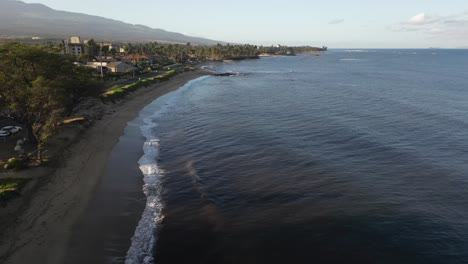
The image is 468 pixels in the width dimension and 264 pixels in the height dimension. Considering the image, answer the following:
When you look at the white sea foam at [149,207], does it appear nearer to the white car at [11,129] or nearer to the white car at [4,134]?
the white car at [11,129]

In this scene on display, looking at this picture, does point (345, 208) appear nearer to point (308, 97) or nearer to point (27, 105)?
point (27, 105)

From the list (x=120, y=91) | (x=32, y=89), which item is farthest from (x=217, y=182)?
(x=120, y=91)

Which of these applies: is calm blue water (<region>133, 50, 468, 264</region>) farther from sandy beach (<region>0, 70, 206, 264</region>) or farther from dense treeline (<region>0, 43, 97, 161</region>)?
dense treeline (<region>0, 43, 97, 161</region>)

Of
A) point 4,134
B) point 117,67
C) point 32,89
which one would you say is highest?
point 32,89

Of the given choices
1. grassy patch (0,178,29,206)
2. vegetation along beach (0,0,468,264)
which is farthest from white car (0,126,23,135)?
grassy patch (0,178,29,206)

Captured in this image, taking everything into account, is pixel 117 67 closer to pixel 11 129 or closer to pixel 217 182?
pixel 11 129

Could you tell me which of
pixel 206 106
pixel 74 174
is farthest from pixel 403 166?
pixel 206 106
